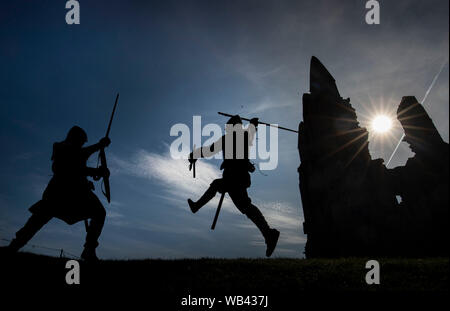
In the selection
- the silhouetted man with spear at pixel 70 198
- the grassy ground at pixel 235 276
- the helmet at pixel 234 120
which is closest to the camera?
the grassy ground at pixel 235 276

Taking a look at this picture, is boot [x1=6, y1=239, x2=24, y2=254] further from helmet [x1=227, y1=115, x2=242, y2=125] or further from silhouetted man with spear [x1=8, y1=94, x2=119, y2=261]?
helmet [x1=227, y1=115, x2=242, y2=125]

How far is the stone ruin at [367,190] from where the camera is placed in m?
21.4

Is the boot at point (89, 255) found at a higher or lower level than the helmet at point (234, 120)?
lower

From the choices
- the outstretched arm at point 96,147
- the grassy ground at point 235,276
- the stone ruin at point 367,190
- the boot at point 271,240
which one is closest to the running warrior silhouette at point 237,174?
the boot at point 271,240

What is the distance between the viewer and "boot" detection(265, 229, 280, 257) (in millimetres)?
6676

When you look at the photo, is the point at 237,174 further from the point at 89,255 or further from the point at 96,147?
the point at 89,255

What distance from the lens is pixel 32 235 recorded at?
556 cm

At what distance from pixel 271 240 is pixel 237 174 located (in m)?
1.86

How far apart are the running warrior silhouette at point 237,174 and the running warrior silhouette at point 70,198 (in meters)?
2.40

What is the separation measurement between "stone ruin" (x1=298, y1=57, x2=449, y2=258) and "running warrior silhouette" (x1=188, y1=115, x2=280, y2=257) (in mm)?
19009

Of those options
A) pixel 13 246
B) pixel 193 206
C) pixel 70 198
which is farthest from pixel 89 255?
pixel 193 206

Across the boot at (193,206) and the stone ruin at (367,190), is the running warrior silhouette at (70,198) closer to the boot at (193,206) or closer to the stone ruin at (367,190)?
the boot at (193,206)

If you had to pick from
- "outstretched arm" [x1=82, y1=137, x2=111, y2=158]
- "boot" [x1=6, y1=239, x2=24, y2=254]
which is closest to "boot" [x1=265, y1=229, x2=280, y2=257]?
"outstretched arm" [x1=82, y1=137, x2=111, y2=158]
